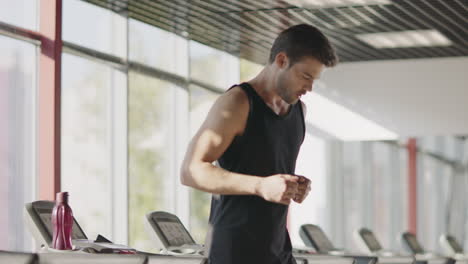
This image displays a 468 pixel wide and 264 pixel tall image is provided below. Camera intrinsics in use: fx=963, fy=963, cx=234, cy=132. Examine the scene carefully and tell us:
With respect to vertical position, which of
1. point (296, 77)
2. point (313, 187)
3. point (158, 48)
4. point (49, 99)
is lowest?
point (296, 77)

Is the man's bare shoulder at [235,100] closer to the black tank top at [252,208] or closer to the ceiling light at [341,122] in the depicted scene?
the black tank top at [252,208]

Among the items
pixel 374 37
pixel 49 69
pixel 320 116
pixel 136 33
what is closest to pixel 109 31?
pixel 136 33

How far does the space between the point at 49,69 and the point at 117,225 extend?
189cm

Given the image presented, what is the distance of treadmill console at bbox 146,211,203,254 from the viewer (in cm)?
555

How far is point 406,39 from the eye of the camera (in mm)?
9547

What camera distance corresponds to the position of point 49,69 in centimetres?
701

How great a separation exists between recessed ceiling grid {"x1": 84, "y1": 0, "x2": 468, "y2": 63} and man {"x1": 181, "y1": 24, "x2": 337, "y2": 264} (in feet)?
18.8

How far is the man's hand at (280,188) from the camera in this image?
1900mm

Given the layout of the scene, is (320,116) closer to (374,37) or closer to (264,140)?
(374,37)

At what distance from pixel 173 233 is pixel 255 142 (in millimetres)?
3596

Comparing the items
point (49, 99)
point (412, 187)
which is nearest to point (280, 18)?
point (49, 99)

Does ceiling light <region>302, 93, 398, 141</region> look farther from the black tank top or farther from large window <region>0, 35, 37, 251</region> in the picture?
the black tank top

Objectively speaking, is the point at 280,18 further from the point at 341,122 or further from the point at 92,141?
the point at 341,122

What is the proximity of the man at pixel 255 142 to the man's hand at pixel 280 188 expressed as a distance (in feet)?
0.58
